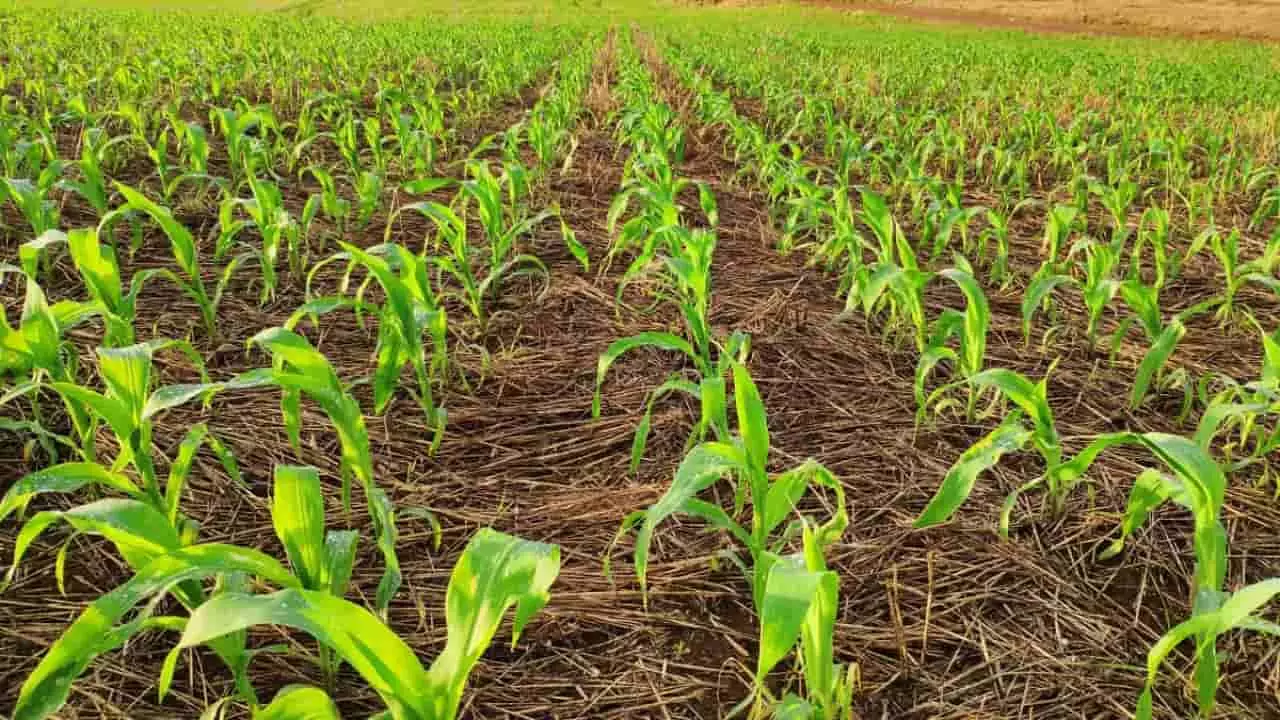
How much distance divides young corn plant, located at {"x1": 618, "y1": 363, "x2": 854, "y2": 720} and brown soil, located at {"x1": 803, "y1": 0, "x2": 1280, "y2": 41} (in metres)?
26.1

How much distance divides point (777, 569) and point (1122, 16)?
102ft

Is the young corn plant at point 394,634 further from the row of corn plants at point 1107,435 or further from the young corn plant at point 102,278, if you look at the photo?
the young corn plant at point 102,278

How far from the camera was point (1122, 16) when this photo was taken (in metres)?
24.7

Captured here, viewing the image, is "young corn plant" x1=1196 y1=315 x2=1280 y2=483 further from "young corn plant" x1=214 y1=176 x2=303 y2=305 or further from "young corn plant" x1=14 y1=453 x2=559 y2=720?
"young corn plant" x1=214 y1=176 x2=303 y2=305

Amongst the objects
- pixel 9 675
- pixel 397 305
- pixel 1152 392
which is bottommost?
pixel 1152 392

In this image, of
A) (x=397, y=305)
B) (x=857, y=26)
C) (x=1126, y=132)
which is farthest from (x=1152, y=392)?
(x=857, y=26)

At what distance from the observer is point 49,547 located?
1.32 m

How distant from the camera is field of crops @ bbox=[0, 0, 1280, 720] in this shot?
3.22ft

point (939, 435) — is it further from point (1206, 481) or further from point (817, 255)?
point (817, 255)

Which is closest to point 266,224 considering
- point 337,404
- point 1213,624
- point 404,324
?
point 404,324

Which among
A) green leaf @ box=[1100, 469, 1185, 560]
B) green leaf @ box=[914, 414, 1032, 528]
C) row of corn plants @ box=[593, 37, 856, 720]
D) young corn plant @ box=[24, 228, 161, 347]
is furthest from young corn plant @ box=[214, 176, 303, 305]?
green leaf @ box=[1100, 469, 1185, 560]

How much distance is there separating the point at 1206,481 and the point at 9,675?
1695 mm

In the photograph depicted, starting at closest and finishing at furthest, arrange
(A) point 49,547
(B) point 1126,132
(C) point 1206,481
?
(C) point 1206,481 < (A) point 49,547 < (B) point 1126,132

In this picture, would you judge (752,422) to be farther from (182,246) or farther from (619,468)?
(182,246)
